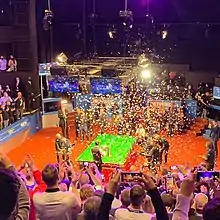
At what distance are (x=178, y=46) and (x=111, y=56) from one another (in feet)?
9.18

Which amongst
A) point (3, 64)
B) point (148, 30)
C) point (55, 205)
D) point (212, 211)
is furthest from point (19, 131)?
point (212, 211)

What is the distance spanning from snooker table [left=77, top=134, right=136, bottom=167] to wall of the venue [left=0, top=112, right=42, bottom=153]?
8.16 feet

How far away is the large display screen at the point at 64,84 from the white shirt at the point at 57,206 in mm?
13283

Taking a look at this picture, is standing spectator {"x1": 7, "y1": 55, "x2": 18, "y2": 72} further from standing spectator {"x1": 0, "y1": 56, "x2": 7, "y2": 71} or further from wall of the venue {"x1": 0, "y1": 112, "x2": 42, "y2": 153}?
wall of the venue {"x1": 0, "y1": 112, "x2": 42, "y2": 153}

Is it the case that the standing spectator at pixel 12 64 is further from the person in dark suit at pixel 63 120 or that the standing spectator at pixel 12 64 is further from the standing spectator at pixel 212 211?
the standing spectator at pixel 212 211

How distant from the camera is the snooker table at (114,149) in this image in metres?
12.3

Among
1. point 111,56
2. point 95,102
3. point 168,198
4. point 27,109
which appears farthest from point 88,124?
point 168,198

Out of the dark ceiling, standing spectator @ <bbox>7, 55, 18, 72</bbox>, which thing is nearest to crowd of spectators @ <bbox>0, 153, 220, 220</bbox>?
standing spectator @ <bbox>7, 55, 18, 72</bbox>

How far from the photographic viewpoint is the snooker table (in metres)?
12.3

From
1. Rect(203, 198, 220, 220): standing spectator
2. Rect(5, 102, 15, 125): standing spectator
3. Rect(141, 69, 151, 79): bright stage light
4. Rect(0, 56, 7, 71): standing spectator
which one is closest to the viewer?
Rect(203, 198, 220, 220): standing spectator

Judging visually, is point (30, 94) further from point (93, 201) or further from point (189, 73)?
point (93, 201)

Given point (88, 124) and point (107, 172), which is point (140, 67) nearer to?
point (88, 124)

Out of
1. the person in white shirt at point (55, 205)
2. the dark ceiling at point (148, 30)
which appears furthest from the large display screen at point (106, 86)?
the person in white shirt at point (55, 205)

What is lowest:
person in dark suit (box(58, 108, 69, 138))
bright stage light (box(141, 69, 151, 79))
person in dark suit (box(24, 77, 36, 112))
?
person in dark suit (box(58, 108, 69, 138))
